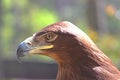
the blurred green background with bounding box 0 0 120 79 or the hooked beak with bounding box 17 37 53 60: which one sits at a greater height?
the blurred green background with bounding box 0 0 120 79

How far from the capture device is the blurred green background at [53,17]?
6793 mm

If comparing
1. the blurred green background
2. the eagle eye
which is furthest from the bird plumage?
the blurred green background

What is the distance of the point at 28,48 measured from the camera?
2951mm

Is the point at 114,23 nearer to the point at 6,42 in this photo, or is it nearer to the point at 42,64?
the point at 6,42

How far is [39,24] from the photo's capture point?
8445 millimetres

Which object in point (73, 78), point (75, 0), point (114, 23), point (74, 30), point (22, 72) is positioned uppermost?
point (75, 0)

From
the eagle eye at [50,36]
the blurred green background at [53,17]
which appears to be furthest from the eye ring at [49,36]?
the blurred green background at [53,17]

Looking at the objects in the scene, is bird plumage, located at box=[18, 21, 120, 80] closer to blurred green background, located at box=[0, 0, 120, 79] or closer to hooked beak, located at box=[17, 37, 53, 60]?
hooked beak, located at box=[17, 37, 53, 60]

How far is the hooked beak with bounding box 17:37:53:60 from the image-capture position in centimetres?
294

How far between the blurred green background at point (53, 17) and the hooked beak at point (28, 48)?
11.5ft

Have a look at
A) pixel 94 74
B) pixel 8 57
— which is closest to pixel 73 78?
pixel 94 74

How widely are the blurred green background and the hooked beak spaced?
138 inches

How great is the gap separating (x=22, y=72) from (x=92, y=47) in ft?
9.66

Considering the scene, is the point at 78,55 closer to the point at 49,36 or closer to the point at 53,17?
the point at 49,36
